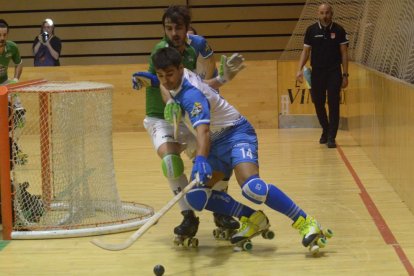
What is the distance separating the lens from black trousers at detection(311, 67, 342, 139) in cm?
1041

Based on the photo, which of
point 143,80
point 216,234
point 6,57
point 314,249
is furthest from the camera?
point 6,57

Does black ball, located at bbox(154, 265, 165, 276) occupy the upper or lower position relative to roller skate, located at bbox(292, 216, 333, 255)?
lower

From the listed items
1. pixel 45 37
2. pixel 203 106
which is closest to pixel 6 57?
pixel 45 37

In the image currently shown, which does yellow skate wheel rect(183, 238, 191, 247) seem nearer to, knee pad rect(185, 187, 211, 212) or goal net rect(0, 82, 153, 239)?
knee pad rect(185, 187, 211, 212)

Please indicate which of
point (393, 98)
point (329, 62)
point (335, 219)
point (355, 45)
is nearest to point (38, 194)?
point (335, 219)

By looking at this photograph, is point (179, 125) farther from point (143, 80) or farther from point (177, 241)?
point (177, 241)

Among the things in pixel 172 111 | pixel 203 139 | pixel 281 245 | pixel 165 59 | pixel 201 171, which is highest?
pixel 165 59

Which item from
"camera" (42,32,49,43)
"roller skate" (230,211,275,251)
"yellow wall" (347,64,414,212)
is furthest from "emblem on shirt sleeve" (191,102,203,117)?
"camera" (42,32,49,43)

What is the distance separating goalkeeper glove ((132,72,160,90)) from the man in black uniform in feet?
16.3

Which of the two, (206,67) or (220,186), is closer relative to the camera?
(220,186)

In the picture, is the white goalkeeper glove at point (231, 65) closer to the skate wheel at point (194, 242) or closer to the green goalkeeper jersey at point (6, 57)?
the skate wheel at point (194, 242)

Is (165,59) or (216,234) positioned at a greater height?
(165,59)

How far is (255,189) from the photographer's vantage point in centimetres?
525

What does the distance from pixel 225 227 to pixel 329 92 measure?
16.2 feet
